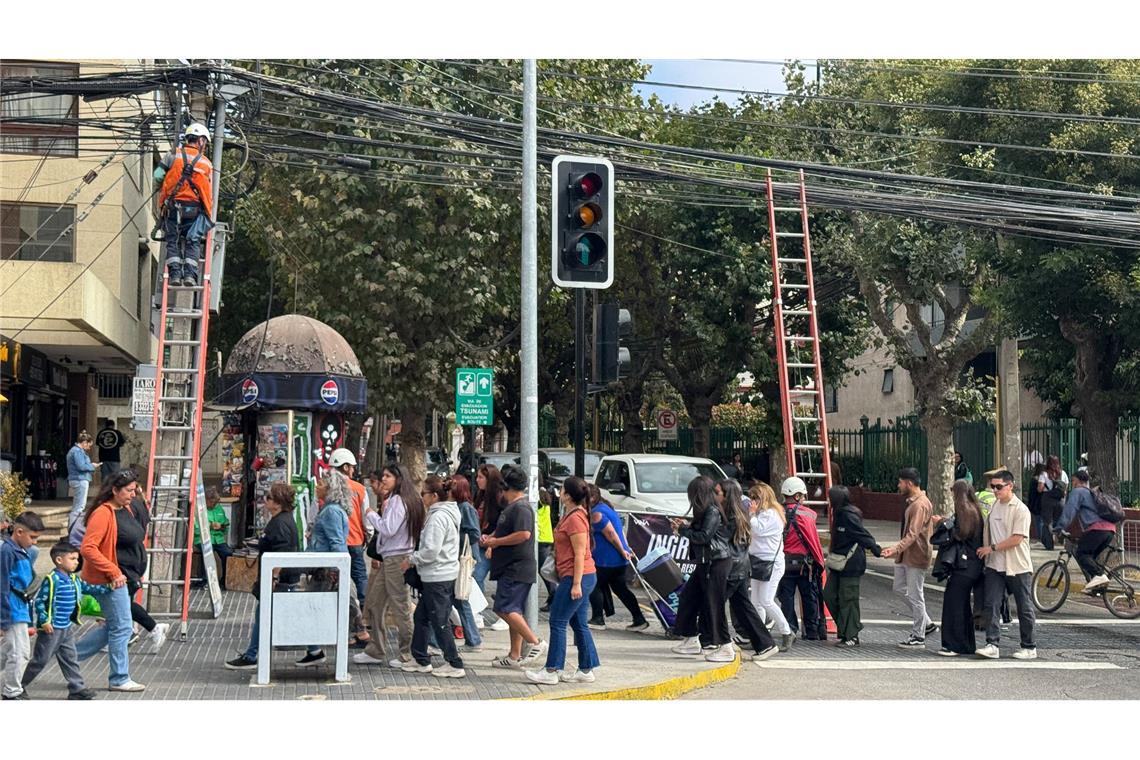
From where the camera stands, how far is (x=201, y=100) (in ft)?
50.4

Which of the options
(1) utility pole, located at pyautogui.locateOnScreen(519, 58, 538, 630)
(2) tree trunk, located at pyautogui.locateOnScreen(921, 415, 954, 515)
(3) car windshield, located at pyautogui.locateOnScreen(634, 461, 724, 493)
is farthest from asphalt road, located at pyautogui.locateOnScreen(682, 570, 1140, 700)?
(2) tree trunk, located at pyautogui.locateOnScreen(921, 415, 954, 515)

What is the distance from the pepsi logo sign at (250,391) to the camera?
58.5 ft

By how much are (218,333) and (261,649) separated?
32016 millimetres

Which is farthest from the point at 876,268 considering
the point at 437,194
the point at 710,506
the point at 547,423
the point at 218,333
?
the point at 547,423

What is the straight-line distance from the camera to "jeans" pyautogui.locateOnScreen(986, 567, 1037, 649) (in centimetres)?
1257

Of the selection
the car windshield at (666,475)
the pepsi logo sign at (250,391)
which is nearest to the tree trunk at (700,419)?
the car windshield at (666,475)

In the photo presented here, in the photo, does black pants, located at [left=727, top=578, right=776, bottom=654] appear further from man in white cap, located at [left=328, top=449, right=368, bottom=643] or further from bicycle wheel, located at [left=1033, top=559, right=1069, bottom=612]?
bicycle wheel, located at [left=1033, top=559, right=1069, bottom=612]

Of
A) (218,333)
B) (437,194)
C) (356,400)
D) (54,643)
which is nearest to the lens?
(54,643)

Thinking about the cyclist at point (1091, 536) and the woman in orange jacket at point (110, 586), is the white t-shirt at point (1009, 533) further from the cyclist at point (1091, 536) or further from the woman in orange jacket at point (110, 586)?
the woman in orange jacket at point (110, 586)

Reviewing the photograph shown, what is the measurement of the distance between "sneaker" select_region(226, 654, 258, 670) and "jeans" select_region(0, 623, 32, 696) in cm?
203

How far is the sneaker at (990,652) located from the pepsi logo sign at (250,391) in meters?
10.3

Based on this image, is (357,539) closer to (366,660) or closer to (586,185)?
(366,660)

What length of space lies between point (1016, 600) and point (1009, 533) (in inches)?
27.1

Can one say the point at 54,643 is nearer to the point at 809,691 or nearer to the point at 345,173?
the point at 809,691
